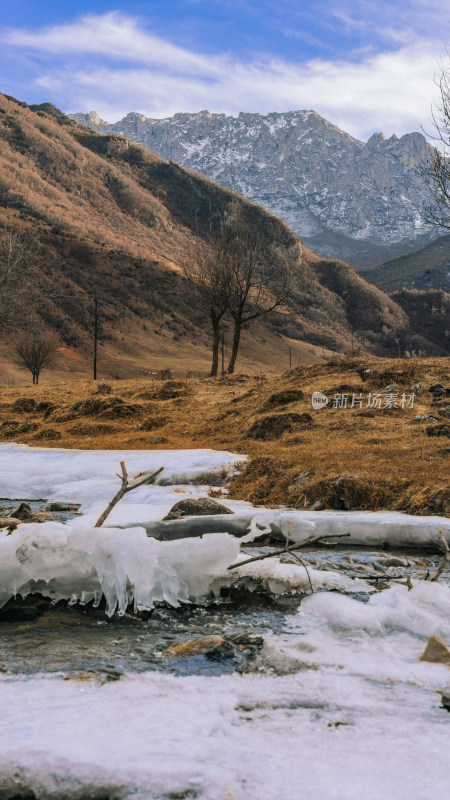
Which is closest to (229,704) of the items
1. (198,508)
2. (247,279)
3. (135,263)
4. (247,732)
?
(247,732)

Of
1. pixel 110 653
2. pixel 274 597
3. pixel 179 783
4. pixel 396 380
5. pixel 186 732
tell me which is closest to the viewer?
pixel 179 783

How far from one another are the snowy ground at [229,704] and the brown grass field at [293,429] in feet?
13.4

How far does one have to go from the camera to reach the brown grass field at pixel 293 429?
938 cm

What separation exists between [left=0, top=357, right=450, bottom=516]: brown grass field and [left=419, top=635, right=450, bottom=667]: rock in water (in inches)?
177

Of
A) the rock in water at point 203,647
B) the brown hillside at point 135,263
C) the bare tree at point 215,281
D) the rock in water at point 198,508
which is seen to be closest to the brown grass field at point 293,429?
the rock in water at point 198,508

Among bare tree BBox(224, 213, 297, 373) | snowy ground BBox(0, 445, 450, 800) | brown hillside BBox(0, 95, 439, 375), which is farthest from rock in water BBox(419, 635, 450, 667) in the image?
brown hillside BBox(0, 95, 439, 375)

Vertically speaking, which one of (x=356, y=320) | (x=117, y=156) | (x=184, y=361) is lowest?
(x=184, y=361)

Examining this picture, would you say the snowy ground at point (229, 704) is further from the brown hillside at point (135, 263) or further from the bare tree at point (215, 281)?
the brown hillside at point (135, 263)

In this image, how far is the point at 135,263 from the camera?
111m

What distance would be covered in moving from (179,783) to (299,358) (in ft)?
393

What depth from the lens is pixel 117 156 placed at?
638 feet

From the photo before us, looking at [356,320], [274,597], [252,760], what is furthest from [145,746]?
[356,320]

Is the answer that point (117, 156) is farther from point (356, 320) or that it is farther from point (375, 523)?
point (375, 523)

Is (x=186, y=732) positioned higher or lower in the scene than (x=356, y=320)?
lower
